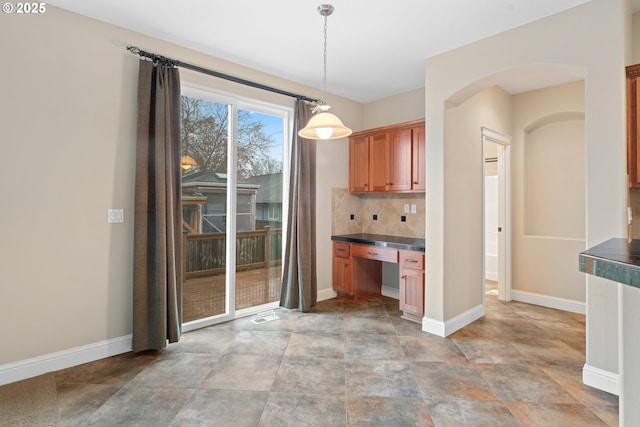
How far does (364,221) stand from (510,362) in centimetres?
279

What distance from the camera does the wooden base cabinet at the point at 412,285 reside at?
3609 mm

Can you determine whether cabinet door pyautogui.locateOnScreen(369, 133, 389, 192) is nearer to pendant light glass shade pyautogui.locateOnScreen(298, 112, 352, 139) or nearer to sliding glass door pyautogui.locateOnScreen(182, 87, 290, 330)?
sliding glass door pyautogui.locateOnScreen(182, 87, 290, 330)

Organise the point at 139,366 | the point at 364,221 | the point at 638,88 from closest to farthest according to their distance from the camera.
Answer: the point at 638,88, the point at 139,366, the point at 364,221

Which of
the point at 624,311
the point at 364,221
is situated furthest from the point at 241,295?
the point at 624,311

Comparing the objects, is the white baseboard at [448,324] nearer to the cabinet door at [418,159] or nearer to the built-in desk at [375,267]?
the built-in desk at [375,267]

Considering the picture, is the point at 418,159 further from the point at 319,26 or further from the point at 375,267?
the point at 319,26

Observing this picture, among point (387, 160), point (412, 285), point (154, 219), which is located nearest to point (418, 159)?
point (387, 160)

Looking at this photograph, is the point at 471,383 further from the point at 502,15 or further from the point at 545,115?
the point at 545,115

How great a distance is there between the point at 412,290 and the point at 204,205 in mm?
2541

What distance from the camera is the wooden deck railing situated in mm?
3426

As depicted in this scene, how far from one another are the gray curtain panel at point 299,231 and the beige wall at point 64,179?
1755mm

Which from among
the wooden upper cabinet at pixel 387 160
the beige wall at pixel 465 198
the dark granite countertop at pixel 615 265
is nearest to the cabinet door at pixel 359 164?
the wooden upper cabinet at pixel 387 160

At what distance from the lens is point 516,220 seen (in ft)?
14.8

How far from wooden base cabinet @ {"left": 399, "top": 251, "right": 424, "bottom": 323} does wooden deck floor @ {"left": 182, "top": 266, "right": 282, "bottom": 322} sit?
5.19 feet
